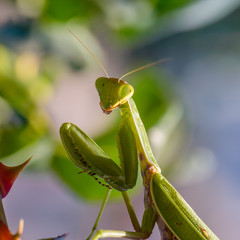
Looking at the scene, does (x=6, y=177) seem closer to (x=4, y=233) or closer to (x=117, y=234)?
(x=4, y=233)

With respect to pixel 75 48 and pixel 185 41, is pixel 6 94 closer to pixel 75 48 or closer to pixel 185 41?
pixel 75 48

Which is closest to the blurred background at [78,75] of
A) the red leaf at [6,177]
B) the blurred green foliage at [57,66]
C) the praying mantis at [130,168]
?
the blurred green foliage at [57,66]

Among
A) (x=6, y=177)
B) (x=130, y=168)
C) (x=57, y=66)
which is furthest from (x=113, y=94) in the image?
(x=57, y=66)

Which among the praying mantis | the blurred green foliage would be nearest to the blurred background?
the blurred green foliage

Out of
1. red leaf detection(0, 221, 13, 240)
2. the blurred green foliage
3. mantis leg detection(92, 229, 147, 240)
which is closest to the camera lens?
red leaf detection(0, 221, 13, 240)

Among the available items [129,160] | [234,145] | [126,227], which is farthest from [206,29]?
[129,160]

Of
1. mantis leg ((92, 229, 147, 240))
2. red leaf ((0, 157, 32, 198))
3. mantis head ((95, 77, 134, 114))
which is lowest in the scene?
mantis leg ((92, 229, 147, 240))

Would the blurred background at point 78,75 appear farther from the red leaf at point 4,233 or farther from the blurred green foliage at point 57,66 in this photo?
the red leaf at point 4,233

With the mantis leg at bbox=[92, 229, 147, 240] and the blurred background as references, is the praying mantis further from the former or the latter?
the blurred background
